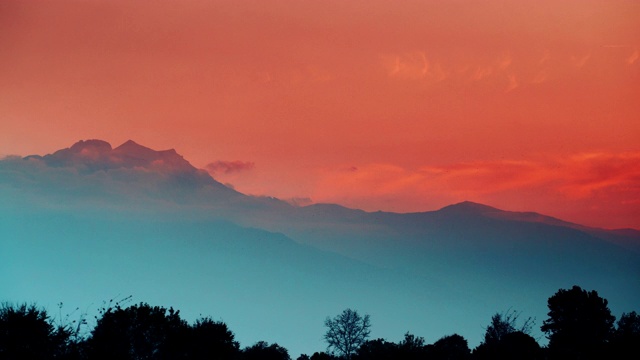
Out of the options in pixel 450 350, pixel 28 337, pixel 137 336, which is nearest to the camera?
pixel 28 337

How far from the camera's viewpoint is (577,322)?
137 metres

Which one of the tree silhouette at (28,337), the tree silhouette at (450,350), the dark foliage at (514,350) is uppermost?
the tree silhouette at (450,350)

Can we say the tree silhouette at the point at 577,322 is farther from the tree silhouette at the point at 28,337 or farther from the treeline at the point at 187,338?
the tree silhouette at the point at 28,337

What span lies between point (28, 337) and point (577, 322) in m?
83.3

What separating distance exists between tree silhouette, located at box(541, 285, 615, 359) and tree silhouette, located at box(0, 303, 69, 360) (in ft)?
233

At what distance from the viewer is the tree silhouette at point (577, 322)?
132875mm

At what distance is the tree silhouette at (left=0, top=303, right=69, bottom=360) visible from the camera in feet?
295

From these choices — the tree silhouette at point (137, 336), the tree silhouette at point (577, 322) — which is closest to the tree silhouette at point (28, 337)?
the tree silhouette at point (137, 336)

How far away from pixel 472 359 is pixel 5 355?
64302mm

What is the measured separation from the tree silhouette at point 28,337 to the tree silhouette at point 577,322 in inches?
2799

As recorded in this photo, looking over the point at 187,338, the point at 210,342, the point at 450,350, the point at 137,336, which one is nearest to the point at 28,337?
the point at 137,336

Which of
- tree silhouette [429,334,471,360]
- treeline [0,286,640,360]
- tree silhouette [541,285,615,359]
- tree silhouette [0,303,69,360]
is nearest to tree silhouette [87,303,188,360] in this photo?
treeline [0,286,640,360]

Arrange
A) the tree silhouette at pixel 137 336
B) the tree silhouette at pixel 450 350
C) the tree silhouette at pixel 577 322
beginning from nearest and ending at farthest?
the tree silhouette at pixel 137 336 < the tree silhouette at pixel 577 322 < the tree silhouette at pixel 450 350

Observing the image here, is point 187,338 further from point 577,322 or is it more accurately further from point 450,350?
point 577,322
